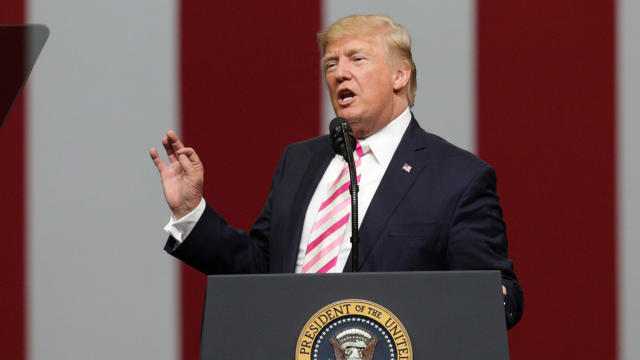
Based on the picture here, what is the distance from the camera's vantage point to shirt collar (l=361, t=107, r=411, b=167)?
1846 millimetres

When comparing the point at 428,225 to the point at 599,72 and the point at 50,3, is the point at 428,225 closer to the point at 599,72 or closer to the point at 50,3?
the point at 599,72

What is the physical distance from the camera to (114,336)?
243 cm

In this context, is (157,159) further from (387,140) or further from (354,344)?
(354,344)

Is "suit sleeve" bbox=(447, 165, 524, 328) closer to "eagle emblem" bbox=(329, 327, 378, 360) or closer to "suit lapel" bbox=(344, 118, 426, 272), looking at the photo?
"suit lapel" bbox=(344, 118, 426, 272)

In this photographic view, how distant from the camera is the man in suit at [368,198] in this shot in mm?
1633

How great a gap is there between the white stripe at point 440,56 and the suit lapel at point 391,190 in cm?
64

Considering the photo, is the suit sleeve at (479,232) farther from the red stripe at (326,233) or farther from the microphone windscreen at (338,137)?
the microphone windscreen at (338,137)

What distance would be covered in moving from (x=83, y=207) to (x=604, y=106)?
1560 millimetres

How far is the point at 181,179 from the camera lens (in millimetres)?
1607

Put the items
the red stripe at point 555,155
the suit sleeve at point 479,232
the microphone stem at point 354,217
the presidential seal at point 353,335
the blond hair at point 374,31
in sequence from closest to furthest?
the presidential seal at point 353,335, the microphone stem at point 354,217, the suit sleeve at point 479,232, the blond hair at point 374,31, the red stripe at point 555,155

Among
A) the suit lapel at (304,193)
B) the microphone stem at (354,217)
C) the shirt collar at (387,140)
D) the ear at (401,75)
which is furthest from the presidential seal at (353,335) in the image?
the ear at (401,75)

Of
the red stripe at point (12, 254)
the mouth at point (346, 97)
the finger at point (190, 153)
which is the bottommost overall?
the red stripe at point (12, 254)

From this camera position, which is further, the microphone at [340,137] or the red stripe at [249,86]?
the red stripe at [249,86]

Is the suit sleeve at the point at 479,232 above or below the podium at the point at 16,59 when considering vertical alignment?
below
